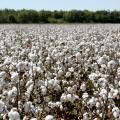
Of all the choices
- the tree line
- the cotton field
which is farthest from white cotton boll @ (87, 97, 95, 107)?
A: the tree line

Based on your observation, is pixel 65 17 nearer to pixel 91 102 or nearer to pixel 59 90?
pixel 59 90

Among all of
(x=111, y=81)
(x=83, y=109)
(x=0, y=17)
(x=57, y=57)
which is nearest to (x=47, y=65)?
(x=57, y=57)

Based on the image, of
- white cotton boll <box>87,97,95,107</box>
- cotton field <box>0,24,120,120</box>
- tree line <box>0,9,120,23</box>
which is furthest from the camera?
tree line <box>0,9,120,23</box>

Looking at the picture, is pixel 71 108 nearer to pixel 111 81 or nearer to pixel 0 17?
pixel 111 81

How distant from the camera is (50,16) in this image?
2312 inches

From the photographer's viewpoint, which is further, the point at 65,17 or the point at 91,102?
the point at 65,17

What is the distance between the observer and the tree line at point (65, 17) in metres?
54.5

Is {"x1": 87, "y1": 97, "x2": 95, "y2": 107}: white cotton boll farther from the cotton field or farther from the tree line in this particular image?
the tree line

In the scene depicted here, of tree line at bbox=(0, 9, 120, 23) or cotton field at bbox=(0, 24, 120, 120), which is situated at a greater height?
cotton field at bbox=(0, 24, 120, 120)

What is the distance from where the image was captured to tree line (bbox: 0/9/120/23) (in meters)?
54.5

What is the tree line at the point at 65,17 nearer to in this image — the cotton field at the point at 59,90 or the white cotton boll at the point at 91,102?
the cotton field at the point at 59,90

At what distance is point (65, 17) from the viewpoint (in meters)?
57.8

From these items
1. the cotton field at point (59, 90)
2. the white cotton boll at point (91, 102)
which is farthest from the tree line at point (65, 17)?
the white cotton boll at point (91, 102)

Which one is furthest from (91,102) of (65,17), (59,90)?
(65,17)
